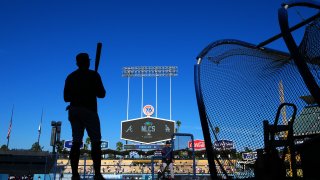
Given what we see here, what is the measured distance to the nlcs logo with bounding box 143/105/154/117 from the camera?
6003 centimetres

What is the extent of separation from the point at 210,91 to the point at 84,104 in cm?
194

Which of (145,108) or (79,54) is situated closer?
(79,54)

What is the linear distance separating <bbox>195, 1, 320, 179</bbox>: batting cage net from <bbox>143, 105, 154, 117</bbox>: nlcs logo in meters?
54.6

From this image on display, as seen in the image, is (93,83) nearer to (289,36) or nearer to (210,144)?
(210,144)

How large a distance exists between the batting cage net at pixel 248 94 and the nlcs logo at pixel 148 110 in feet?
179

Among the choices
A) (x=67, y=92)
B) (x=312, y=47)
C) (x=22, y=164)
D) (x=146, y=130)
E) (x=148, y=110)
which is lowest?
(x=67, y=92)

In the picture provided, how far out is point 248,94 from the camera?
207 inches

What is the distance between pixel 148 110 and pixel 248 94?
55.4 m

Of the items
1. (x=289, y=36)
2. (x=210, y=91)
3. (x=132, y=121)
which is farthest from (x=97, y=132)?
(x=132, y=121)

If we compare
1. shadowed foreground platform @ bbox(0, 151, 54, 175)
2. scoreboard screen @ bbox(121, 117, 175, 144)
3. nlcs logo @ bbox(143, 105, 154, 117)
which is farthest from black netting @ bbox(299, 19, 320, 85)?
shadowed foreground platform @ bbox(0, 151, 54, 175)

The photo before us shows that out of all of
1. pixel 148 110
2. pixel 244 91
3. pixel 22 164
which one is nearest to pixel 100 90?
pixel 244 91

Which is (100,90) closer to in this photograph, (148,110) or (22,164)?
(148,110)

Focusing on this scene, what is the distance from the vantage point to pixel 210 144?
4391mm

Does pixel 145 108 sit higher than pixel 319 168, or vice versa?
pixel 145 108
